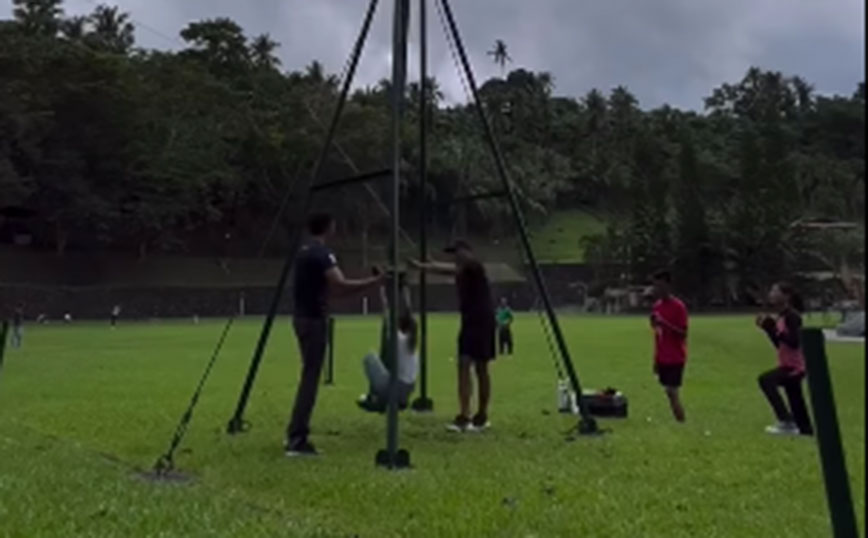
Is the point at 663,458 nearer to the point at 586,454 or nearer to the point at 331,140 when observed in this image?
the point at 586,454

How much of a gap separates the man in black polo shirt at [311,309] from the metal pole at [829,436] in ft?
17.9

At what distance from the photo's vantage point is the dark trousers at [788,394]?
10672 mm

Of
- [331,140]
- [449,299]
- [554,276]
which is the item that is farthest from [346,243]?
[554,276]

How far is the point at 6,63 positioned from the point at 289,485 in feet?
148

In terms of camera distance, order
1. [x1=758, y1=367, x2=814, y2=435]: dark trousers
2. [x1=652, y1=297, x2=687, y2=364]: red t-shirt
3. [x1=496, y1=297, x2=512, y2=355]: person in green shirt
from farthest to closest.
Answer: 1. [x1=496, y1=297, x2=512, y2=355]: person in green shirt
2. [x1=652, y1=297, x2=687, y2=364]: red t-shirt
3. [x1=758, y1=367, x2=814, y2=435]: dark trousers

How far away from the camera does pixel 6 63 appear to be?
4750 cm

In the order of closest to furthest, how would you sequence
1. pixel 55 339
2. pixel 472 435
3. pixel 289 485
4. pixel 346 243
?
1. pixel 289 485
2. pixel 472 435
3. pixel 346 243
4. pixel 55 339

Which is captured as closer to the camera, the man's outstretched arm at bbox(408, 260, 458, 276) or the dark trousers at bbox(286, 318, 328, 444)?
the dark trousers at bbox(286, 318, 328, 444)

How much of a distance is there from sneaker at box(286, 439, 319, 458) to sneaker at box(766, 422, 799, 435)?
184 inches

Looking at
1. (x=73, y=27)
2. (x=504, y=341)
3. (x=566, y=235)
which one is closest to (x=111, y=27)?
(x=73, y=27)

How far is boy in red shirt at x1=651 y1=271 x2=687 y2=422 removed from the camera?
466 inches

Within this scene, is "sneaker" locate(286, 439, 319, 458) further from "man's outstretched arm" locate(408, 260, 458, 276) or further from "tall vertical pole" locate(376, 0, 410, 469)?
"man's outstretched arm" locate(408, 260, 458, 276)

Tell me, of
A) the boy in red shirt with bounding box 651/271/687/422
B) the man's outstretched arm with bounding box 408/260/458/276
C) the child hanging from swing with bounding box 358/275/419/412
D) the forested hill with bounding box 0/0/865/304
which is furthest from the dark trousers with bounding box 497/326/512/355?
the child hanging from swing with bounding box 358/275/419/412

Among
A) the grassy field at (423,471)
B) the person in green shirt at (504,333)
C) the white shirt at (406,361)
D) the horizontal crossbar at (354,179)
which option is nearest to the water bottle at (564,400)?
the grassy field at (423,471)
